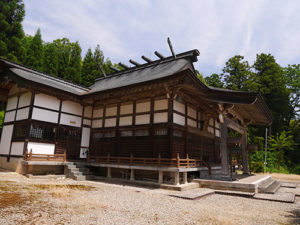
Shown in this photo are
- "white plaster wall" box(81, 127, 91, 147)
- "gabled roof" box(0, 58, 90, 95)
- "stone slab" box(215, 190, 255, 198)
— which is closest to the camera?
"stone slab" box(215, 190, 255, 198)

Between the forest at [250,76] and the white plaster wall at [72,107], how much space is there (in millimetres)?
13244

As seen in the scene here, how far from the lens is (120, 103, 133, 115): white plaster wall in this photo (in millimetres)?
15148

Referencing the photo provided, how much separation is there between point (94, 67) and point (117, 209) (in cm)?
2951

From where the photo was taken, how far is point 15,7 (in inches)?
1010

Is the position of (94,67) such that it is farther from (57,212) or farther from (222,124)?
(57,212)

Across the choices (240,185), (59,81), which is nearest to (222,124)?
(240,185)

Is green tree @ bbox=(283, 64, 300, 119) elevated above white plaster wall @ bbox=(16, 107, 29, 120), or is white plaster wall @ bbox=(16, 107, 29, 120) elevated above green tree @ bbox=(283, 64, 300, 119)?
green tree @ bbox=(283, 64, 300, 119)

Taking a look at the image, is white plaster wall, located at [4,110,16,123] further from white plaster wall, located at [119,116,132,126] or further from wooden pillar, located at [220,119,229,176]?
wooden pillar, located at [220,119,229,176]

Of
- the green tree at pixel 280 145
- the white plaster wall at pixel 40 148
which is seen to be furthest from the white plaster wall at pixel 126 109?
the green tree at pixel 280 145

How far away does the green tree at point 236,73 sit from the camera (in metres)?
33.5

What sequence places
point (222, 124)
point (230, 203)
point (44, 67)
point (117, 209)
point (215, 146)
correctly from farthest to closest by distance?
point (44, 67) → point (215, 146) → point (222, 124) → point (230, 203) → point (117, 209)

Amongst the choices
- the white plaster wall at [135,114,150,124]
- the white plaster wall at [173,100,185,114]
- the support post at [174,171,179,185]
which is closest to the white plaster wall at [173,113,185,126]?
the white plaster wall at [173,100,185,114]

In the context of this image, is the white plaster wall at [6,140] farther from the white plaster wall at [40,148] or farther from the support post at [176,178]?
the support post at [176,178]

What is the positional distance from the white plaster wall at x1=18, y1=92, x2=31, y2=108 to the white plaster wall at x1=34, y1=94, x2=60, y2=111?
63 cm
